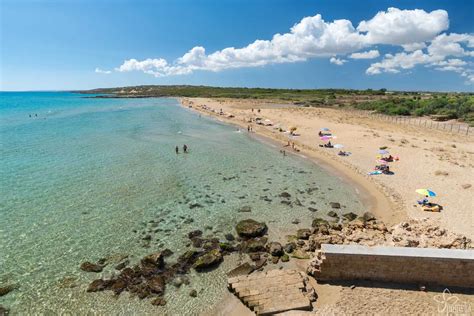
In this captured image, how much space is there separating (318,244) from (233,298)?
213 inches

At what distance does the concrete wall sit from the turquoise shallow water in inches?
189

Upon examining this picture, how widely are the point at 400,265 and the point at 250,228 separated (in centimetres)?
760

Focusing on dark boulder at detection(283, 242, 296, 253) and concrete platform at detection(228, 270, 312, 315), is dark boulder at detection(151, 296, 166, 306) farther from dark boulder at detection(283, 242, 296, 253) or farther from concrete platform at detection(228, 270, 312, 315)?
dark boulder at detection(283, 242, 296, 253)

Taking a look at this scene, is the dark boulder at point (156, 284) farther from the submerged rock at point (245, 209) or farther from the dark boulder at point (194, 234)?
the submerged rock at point (245, 209)

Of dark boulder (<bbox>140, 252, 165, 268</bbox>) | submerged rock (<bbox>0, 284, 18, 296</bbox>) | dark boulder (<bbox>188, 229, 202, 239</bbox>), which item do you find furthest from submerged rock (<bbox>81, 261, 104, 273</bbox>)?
dark boulder (<bbox>188, 229, 202, 239</bbox>)

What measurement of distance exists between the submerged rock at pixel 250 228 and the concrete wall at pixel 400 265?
16.3 ft

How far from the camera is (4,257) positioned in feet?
45.3

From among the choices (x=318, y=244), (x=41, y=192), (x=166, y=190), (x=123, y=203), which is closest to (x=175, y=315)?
(x=318, y=244)

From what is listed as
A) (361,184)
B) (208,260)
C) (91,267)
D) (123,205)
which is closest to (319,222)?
(208,260)

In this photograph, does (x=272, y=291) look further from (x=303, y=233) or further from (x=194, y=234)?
(x=194, y=234)

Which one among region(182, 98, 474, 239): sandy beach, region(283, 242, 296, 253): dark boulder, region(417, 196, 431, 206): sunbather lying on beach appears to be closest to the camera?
region(283, 242, 296, 253): dark boulder

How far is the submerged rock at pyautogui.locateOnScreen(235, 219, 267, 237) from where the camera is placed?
51.8 ft

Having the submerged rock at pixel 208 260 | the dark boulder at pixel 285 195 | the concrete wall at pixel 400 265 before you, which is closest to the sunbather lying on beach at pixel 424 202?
the concrete wall at pixel 400 265

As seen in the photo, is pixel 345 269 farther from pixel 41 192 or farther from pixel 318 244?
pixel 41 192
